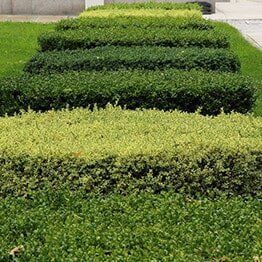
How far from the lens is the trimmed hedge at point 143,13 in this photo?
45.0 ft

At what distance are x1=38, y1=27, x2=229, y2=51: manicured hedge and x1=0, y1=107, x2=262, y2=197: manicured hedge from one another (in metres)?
5.12

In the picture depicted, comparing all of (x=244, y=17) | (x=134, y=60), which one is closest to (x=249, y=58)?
(x=134, y=60)

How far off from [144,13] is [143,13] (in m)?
0.02

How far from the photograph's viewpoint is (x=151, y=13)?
14102 mm

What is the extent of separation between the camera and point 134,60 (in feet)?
31.0

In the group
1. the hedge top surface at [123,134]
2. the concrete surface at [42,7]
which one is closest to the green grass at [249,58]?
the hedge top surface at [123,134]

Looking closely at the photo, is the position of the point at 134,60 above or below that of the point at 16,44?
above

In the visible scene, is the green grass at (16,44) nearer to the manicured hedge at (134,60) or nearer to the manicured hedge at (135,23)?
the manicured hedge at (135,23)

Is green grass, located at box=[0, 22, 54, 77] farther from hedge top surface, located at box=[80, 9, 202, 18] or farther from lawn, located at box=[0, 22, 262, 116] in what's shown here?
hedge top surface, located at box=[80, 9, 202, 18]

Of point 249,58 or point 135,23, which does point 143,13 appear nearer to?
point 135,23

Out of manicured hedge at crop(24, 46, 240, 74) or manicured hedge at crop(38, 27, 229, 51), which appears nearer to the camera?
manicured hedge at crop(24, 46, 240, 74)

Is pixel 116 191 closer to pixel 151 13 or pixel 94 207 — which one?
pixel 94 207

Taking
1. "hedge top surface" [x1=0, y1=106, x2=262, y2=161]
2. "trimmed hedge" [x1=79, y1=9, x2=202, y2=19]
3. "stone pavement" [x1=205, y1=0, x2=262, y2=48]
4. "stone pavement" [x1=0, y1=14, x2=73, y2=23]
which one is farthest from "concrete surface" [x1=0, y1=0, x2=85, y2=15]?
"hedge top surface" [x1=0, y1=106, x2=262, y2=161]

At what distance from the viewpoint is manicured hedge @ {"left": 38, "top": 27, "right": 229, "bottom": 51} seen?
10906 millimetres
